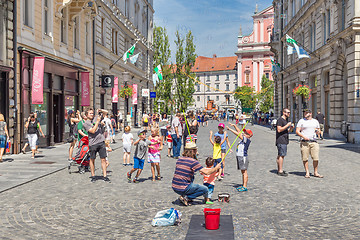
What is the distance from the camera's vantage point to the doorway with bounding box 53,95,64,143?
21.5 metres

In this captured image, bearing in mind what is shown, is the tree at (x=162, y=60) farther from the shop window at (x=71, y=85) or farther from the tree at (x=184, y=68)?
the shop window at (x=71, y=85)

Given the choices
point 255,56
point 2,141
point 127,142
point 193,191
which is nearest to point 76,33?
point 2,141

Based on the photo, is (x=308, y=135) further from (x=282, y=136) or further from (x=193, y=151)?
(x=193, y=151)

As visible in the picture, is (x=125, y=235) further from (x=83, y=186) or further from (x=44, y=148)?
(x=44, y=148)

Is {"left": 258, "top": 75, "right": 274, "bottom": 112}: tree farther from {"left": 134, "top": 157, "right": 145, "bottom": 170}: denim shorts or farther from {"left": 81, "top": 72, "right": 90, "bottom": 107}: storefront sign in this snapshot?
{"left": 134, "top": 157, "right": 145, "bottom": 170}: denim shorts

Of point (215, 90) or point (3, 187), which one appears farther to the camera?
point (215, 90)

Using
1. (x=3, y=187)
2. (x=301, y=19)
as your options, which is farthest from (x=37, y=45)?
(x=301, y=19)

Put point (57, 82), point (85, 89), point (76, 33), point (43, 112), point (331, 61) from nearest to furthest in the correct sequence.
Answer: point (43, 112) < point (57, 82) < point (76, 33) < point (85, 89) < point (331, 61)

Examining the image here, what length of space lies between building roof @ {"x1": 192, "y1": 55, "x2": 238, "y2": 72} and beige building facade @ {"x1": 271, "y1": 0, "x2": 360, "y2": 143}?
8635 cm

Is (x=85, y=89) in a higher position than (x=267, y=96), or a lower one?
lower

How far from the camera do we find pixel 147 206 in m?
7.58

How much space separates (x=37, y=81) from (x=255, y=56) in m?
84.4

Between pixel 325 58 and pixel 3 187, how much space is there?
24275 millimetres

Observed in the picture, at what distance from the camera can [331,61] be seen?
88.3ft
